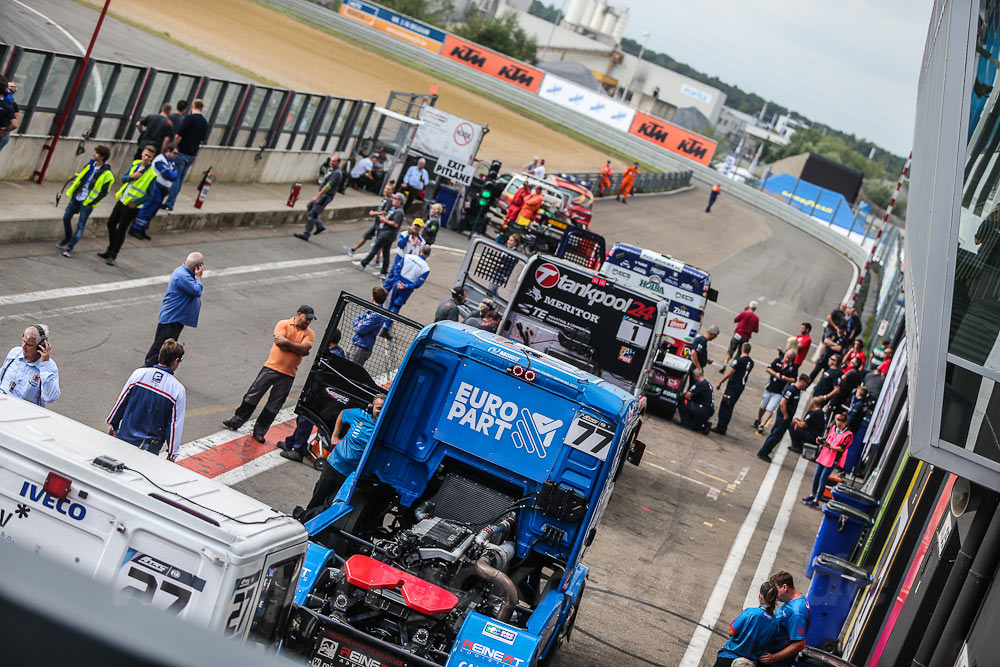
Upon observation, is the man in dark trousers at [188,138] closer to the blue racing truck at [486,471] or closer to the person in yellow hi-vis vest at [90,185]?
the person in yellow hi-vis vest at [90,185]

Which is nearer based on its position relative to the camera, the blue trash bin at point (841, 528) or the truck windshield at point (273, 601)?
the truck windshield at point (273, 601)

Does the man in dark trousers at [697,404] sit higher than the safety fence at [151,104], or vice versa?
the safety fence at [151,104]

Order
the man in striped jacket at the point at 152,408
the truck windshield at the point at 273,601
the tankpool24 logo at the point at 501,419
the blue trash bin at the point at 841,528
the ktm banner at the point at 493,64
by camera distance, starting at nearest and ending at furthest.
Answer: the truck windshield at the point at 273,601 → the man in striped jacket at the point at 152,408 → the tankpool24 logo at the point at 501,419 → the blue trash bin at the point at 841,528 → the ktm banner at the point at 493,64

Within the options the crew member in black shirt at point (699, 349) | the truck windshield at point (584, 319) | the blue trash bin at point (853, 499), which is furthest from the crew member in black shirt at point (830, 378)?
the truck windshield at point (584, 319)

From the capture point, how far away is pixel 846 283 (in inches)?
2042

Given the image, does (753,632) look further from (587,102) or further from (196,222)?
(587,102)

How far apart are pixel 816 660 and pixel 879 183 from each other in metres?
170

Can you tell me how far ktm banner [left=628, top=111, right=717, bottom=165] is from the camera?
79188 millimetres

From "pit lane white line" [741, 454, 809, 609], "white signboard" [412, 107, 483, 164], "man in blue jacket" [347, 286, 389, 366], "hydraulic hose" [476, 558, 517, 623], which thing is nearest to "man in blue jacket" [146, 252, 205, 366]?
"man in blue jacket" [347, 286, 389, 366]

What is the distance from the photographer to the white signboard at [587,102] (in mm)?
79688

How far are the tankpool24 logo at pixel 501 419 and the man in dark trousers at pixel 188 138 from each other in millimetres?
14090

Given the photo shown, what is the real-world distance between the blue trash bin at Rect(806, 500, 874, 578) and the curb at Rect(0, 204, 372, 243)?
42.6 ft

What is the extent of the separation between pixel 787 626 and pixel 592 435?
282 centimetres

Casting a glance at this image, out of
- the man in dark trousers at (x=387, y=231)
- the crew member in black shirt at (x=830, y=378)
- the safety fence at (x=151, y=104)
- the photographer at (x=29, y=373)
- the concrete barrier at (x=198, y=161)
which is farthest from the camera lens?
the man in dark trousers at (x=387, y=231)
